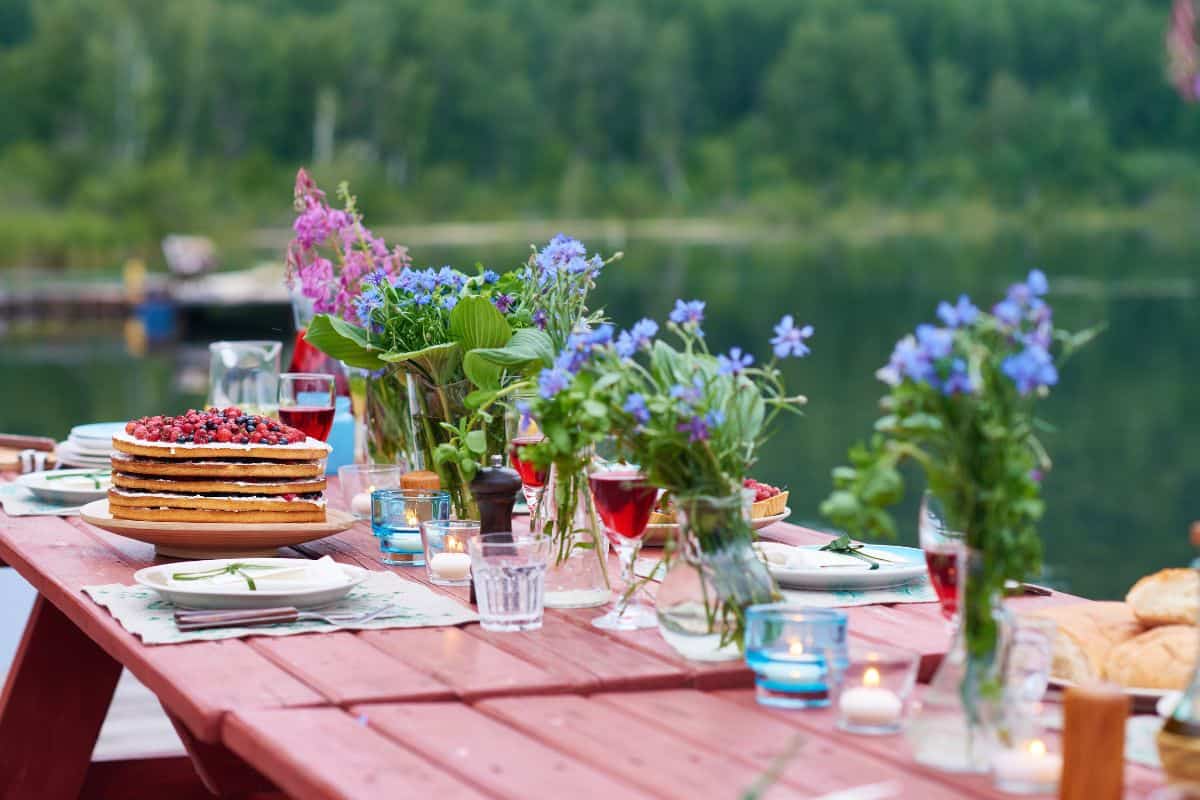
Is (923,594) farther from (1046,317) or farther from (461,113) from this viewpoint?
(461,113)

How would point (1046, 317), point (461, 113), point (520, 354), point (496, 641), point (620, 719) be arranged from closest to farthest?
point (1046, 317) → point (620, 719) → point (496, 641) → point (520, 354) → point (461, 113)

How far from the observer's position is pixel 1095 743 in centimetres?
103

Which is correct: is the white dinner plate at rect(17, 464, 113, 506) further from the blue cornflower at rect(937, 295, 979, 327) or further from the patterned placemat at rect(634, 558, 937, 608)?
the blue cornflower at rect(937, 295, 979, 327)

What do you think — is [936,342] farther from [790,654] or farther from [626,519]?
[626,519]

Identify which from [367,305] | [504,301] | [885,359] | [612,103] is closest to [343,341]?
[367,305]

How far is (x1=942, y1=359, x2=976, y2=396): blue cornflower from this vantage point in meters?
1.10

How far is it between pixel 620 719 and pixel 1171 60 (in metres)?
0.61

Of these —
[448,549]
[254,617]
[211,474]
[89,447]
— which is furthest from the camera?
[89,447]

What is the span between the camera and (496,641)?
4.99ft

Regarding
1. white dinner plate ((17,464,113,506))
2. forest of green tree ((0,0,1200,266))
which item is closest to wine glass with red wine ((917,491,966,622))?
white dinner plate ((17,464,113,506))

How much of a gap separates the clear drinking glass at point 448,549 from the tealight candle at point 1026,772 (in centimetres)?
77

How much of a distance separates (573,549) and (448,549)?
177 mm

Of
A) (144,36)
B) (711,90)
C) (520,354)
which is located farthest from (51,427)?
(711,90)

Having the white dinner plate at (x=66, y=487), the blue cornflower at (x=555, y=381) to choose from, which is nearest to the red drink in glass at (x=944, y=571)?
the blue cornflower at (x=555, y=381)
